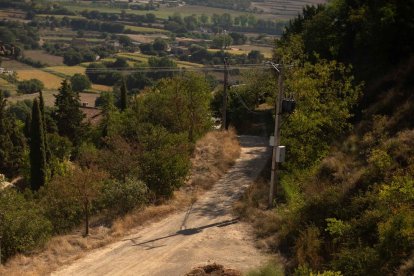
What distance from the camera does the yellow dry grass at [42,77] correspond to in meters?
95.4

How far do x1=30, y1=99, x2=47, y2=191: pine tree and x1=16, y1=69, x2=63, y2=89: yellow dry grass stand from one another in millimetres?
60358

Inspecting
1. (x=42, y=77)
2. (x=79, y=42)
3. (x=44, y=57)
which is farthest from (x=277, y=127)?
(x=79, y=42)

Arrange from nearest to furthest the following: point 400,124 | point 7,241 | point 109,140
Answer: point 7,241 → point 400,124 → point 109,140

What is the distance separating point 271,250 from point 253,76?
83.2ft

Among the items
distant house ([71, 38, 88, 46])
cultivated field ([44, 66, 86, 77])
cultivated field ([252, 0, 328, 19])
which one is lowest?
cultivated field ([44, 66, 86, 77])

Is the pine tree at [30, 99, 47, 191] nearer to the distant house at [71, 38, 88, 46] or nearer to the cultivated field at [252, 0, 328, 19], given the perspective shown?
the distant house at [71, 38, 88, 46]

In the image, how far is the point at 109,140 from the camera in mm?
24500

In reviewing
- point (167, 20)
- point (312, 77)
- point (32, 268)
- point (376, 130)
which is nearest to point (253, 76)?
point (312, 77)

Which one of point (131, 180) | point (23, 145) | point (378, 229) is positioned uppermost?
point (378, 229)

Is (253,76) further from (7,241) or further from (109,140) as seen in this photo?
(7,241)

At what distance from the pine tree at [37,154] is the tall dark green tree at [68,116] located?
505 inches

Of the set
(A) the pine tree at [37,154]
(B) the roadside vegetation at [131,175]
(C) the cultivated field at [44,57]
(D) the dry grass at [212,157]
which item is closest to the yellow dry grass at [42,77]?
(C) the cultivated field at [44,57]

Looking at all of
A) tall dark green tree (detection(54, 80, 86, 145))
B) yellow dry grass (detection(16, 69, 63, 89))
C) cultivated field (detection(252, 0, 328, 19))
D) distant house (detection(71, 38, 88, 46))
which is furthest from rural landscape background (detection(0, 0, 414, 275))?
cultivated field (detection(252, 0, 328, 19))

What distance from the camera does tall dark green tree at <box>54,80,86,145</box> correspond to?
48872 millimetres
